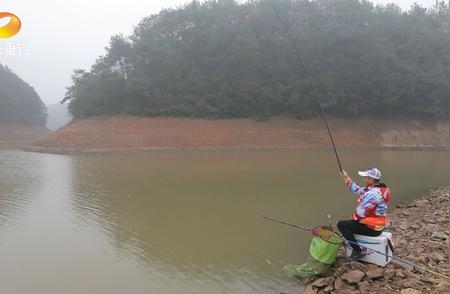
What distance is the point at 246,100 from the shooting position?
1515 inches

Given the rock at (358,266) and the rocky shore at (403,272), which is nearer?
the rocky shore at (403,272)

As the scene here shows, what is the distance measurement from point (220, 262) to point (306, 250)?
1703mm

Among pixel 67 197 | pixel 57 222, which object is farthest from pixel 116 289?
pixel 67 197

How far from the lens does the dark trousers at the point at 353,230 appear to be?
6328 millimetres

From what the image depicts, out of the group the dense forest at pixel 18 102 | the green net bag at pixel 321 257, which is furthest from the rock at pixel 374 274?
the dense forest at pixel 18 102

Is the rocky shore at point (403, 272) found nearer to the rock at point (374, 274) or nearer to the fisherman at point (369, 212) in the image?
the rock at point (374, 274)

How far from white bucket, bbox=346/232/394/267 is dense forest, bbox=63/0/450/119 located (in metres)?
31.4

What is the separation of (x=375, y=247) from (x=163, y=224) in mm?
5127

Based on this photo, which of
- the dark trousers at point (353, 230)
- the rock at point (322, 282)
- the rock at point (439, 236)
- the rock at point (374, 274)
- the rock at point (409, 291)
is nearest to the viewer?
the rock at point (409, 291)

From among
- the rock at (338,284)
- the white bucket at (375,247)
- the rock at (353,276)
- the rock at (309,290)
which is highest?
the white bucket at (375,247)

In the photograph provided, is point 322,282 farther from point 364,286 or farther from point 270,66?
point 270,66

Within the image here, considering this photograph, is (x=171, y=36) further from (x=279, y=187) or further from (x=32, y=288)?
(x=32, y=288)

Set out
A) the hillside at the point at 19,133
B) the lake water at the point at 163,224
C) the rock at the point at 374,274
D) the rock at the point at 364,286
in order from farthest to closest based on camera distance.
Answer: the hillside at the point at 19,133
the lake water at the point at 163,224
the rock at the point at 374,274
the rock at the point at 364,286

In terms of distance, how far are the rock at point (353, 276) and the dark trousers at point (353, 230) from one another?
1.83 ft
